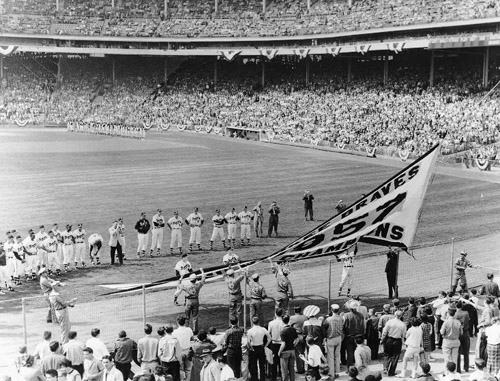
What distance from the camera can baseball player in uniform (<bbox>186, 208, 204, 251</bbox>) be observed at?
19938 millimetres

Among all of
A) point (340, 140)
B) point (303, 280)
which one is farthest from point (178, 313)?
point (340, 140)

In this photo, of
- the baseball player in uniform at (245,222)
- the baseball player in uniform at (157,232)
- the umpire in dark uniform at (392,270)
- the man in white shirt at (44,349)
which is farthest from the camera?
the baseball player in uniform at (245,222)

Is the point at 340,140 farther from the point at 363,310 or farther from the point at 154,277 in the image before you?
the point at 363,310

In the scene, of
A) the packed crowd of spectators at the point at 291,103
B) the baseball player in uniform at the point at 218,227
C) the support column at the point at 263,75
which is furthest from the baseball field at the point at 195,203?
the support column at the point at 263,75

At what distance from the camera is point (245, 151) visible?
43.7 meters

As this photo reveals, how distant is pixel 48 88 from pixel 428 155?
59.5 meters

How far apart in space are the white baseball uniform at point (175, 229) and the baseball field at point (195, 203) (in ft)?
1.70

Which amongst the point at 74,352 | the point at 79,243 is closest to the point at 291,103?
the point at 79,243

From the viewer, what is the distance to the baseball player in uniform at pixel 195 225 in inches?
785

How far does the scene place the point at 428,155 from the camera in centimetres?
1255

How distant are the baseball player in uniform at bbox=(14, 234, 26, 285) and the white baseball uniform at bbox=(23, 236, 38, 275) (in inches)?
6.4

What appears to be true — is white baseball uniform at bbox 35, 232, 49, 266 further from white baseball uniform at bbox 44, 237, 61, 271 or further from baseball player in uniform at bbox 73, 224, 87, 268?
baseball player in uniform at bbox 73, 224, 87, 268

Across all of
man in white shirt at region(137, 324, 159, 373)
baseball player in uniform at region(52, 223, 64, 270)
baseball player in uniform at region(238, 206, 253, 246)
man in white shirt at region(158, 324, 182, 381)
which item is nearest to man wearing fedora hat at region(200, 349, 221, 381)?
man in white shirt at region(158, 324, 182, 381)

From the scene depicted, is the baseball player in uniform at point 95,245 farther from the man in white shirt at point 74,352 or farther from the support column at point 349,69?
the support column at point 349,69
